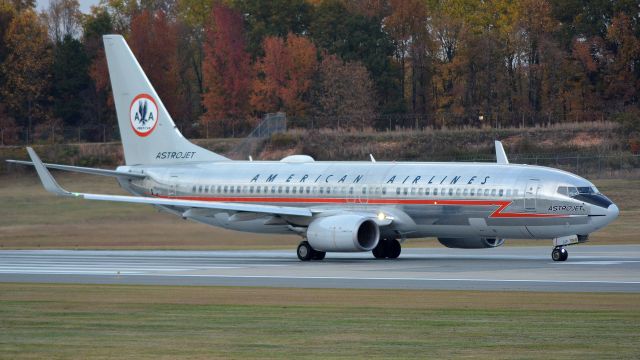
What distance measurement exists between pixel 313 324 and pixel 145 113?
1129 inches

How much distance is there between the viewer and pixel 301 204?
43812 mm

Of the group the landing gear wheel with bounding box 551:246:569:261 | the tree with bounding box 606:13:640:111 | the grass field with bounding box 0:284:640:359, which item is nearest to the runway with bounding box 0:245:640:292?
the landing gear wheel with bounding box 551:246:569:261

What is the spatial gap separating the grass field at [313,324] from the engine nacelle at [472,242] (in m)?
14.3

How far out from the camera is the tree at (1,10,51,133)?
335 ft

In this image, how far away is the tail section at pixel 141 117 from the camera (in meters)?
48.9

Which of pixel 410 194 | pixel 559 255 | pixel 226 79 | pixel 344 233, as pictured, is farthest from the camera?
pixel 226 79

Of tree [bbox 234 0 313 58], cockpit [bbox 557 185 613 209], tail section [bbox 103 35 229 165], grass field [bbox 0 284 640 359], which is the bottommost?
grass field [bbox 0 284 640 359]

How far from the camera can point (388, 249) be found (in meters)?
42.7

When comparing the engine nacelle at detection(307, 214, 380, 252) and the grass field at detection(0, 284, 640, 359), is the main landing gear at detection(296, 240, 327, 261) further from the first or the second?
the grass field at detection(0, 284, 640, 359)

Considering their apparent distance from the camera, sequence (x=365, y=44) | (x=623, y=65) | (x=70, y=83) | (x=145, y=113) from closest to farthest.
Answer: (x=145, y=113), (x=623, y=65), (x=365, y=44), (x=70, y=83)

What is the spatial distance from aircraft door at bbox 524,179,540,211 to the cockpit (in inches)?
27.7

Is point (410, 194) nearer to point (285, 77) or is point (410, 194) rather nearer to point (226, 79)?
point (285, 77)

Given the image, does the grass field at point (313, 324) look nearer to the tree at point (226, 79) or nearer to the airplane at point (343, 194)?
the airplane at point (343, 194)

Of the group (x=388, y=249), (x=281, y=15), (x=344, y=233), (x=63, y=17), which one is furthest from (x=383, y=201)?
(x=63, y=17)
